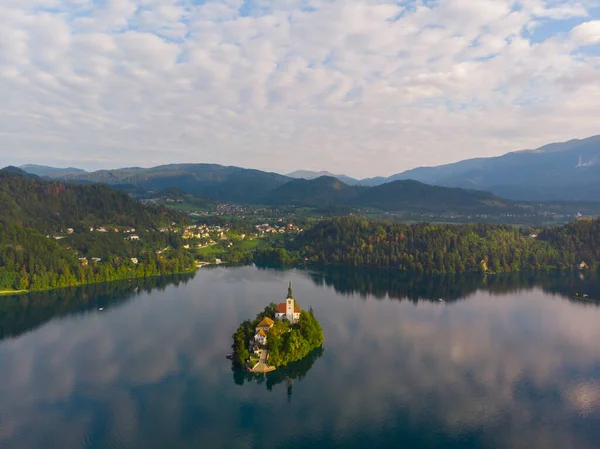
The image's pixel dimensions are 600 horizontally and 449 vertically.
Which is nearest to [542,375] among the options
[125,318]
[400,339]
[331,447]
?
[400,339]

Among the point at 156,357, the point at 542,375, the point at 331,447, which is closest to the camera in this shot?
the point at 331,447

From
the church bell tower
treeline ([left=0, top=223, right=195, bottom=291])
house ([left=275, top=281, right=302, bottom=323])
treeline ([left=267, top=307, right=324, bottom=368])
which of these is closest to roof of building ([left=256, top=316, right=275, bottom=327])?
treeline ([left=267, top=307, right=324, bottom=368])

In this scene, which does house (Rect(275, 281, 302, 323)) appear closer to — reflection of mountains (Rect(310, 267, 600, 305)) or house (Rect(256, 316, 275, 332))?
Result: house (Rect(256, 316, 275, 332))

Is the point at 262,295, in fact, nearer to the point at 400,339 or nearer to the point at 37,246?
the point at 400,339

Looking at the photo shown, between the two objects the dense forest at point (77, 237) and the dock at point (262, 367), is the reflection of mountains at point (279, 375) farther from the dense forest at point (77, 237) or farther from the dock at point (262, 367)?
the dense forest at point (77, 237)

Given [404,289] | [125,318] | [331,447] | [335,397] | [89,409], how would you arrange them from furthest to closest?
[404,289]
[125,318]
[335,397]
[89,409]
[331,447]

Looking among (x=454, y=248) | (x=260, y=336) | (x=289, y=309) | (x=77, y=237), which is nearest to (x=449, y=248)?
(x=454, y=248)
